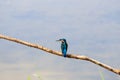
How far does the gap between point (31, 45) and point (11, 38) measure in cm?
69

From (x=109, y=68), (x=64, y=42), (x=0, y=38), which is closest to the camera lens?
(x=109, y=68)

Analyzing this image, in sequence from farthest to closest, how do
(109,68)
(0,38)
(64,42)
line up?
(64,42) → (0,38) → (109,68)

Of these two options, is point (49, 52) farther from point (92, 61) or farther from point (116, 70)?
point (116, 70)

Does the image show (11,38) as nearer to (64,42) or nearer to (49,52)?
(49,52)

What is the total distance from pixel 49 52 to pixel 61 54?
29 centimetres

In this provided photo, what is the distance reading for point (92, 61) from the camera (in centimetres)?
749

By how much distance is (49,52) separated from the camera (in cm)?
765

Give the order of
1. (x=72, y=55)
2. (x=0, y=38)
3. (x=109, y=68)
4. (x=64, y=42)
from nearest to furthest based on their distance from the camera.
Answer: (x=109, y=68)
(x=72, y=55)
(x=0, y=38)
(x=64, y=42)

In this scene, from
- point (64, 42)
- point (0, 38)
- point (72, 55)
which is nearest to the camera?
point (72, 55)

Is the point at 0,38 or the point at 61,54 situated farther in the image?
the point at 0,38

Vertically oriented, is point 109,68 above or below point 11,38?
below

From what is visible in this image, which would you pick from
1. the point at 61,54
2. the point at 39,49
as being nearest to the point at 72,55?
the point at 61,54

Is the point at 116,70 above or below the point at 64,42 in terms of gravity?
below

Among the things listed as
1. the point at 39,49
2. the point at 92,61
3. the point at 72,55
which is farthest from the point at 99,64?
the point at 39,49
